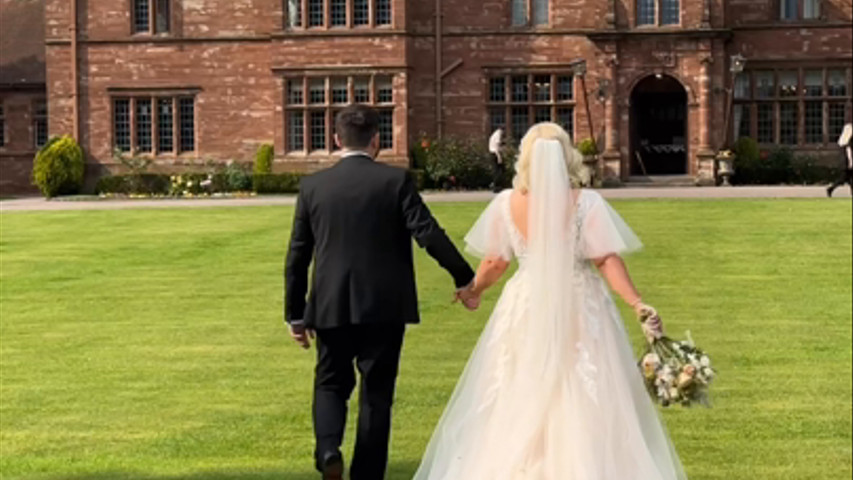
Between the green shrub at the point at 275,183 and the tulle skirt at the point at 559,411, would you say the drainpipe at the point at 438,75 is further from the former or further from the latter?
the tulle skirt at the point at 559,411

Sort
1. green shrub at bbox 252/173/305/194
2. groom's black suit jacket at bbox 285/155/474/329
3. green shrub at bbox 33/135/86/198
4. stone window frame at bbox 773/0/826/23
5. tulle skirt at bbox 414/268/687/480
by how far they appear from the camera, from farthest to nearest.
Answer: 1. green shrub at bbox 33/135/86/198
2. stone window frame at bbox 773/0/826/23
3. green shrub at bbox 252/173/305/194
4. groom's black suit jacket at bbox 285/155/474/329
5. tulle skirt at bbox 414/268/687/480

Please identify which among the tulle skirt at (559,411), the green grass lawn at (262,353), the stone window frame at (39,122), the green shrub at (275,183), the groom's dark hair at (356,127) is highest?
the stone window frame at (39,122)

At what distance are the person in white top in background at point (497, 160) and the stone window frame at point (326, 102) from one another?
3483 millimetres

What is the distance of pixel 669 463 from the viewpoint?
24.8 ft

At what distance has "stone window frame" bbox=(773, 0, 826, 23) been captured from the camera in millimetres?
41281

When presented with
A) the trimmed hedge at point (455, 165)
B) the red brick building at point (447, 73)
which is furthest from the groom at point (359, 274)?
the red brick building at point (447, 73)

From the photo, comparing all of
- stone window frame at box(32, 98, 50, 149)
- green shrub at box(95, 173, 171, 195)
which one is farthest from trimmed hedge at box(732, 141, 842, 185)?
stone window frame at box(32, 98, 50, 149)

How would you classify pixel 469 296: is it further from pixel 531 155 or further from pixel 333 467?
pixel 333 467

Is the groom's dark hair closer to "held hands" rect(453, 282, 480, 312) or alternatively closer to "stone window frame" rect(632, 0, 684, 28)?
"held hands" rect(453, 282, 480, 312)

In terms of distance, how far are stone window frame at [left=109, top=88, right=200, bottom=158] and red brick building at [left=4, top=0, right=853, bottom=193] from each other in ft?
0.18

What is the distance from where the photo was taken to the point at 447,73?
1639 inches

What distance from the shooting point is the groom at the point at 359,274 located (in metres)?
7.86

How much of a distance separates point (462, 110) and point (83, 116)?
10.5 m

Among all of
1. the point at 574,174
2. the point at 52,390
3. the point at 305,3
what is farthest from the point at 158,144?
the point at 574,174
